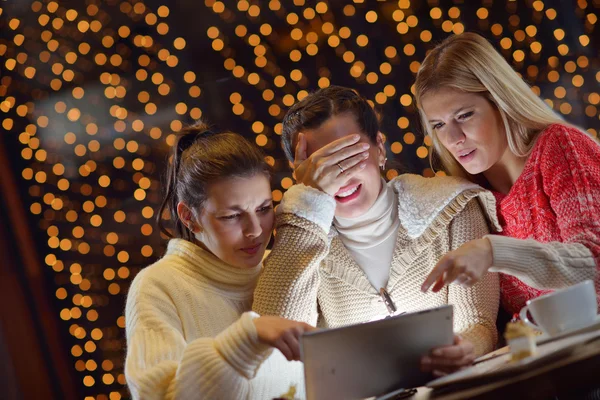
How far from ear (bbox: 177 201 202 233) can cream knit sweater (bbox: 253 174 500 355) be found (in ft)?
0.57

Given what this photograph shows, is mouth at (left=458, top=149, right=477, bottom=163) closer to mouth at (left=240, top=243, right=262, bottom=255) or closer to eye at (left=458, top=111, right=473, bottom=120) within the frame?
eye at (left=458, top=111, right=473, bottom=120)

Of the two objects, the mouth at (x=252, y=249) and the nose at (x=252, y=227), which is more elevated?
the nose at (x=252, y=227)

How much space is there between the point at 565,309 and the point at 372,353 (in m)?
0.26

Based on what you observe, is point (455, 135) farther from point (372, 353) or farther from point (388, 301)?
→ point (372, 353)

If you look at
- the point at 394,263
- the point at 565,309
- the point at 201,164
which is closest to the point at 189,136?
the point at 201,164

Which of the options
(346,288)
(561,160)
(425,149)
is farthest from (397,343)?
(425,149)

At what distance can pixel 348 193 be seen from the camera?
4.43 ft

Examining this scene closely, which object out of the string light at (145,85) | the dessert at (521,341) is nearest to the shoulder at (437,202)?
the dessert at (521,341)

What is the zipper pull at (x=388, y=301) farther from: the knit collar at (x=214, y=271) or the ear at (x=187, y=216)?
the ear at (x=187, y=216)

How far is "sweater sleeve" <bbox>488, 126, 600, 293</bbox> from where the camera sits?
1.09 m

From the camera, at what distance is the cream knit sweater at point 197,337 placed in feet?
3.15

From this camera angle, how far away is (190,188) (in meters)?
1.29

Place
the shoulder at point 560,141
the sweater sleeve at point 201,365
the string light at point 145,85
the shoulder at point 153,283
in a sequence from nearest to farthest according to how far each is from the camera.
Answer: the sweater sleeve at point 201,365 < the shoulder at point 153,283 < the shoulder at point 560,141 < the string light at point 145,85

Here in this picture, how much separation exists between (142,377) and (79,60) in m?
1.24
